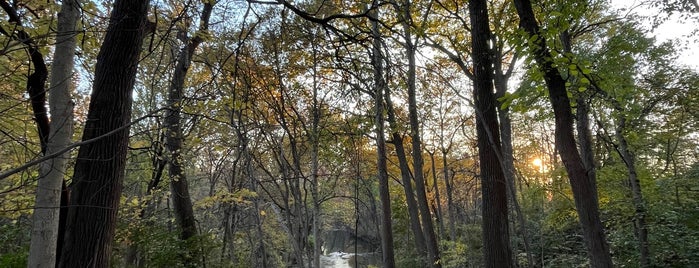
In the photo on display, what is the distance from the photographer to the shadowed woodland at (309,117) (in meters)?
3.01

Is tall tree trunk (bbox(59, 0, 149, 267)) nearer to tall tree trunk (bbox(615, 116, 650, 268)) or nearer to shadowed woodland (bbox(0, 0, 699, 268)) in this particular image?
shadowed woodland (bbox(0, 0, 699, 268))

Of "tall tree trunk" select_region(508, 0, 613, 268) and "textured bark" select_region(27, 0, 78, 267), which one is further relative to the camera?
"tall tree trunk" select_region(508, 0, 613, 268)

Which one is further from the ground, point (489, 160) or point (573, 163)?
point (489, 160)

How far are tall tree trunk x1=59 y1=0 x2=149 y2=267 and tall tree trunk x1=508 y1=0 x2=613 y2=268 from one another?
3945 millimetres

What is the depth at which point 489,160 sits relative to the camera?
15.7 feet

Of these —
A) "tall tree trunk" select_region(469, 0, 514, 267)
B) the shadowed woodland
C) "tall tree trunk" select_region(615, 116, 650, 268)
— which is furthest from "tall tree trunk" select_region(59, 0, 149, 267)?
"tall tree trunk" select_region(615, 116, 650, 268)

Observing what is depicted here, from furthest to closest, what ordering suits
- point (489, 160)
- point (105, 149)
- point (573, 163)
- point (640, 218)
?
1. point (640, 218)
2. point (489, 160)
3. point (573, 163)
4. point (105, 149)

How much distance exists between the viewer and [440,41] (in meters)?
9.67

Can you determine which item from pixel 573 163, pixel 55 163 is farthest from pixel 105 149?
pixel 573 163

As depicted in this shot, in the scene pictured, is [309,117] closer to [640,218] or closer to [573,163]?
[573,163]

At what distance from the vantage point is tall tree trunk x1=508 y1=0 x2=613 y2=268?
155 inches

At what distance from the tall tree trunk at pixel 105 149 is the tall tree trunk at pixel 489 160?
383cm

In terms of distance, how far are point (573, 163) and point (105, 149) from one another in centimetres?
472

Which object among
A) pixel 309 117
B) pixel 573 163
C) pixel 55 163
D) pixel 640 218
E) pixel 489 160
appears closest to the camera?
pixel 55 163
